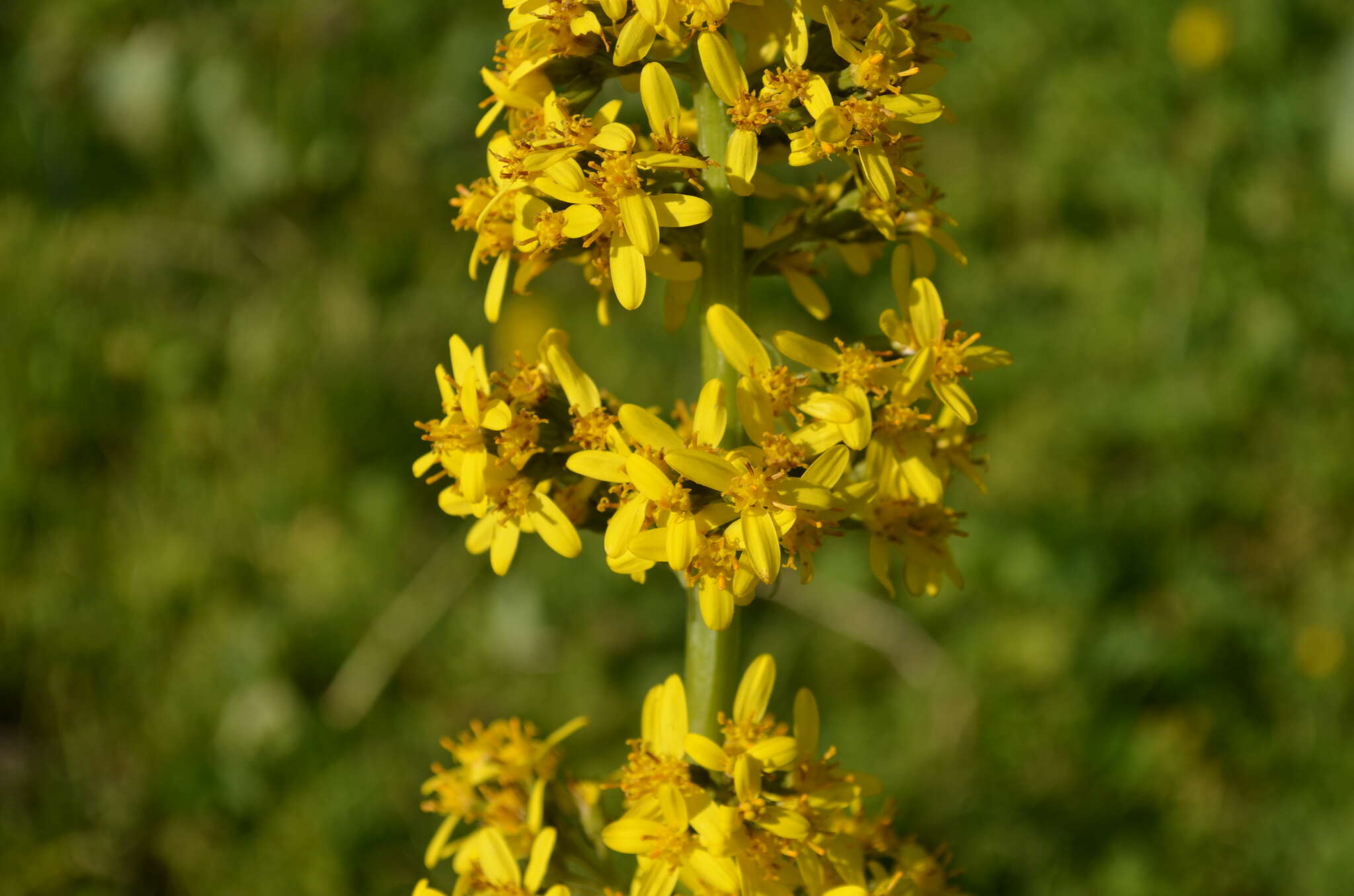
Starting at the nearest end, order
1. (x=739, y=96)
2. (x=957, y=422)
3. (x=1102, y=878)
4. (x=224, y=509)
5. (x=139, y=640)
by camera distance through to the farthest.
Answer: (x=739, y=96), (x=957, y=422), (x=1102, y=878), (x=139, y=640), (x=224, y=509)

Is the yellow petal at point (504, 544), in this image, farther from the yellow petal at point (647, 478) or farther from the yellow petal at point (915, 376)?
the yellow petal at point (915, 376)

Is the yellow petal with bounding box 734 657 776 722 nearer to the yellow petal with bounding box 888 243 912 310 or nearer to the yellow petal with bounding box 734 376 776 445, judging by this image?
the yellow petal with bounding box 734 376 776 445

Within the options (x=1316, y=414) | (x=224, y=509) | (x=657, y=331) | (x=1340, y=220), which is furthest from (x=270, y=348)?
(x=1340, y=220)

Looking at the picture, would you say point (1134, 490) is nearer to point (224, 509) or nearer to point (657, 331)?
point (657, 331)

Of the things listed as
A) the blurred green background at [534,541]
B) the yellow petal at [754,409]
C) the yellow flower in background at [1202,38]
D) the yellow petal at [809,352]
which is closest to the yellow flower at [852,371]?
the yellow petal at [809,352]

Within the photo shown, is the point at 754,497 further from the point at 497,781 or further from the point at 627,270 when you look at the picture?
the point at 497,781

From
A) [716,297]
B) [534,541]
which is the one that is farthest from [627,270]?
[534,541]
